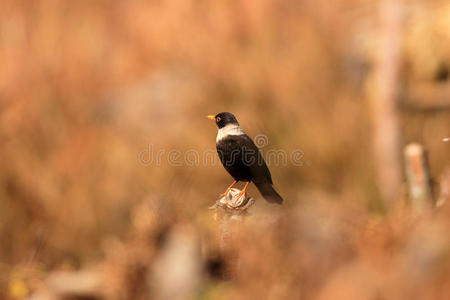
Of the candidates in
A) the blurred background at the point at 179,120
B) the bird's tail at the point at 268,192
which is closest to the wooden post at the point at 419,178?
the blurred background at the point at 179,120

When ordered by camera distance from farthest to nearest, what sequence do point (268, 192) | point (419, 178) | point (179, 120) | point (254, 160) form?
point (179, 120) < point (419, 178) < point (254, 160) < point (268, 192)

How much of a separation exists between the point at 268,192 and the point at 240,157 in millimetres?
258

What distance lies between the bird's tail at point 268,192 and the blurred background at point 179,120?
66cm

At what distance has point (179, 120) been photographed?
263 inches

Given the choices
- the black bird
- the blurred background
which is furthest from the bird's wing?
the blurred background

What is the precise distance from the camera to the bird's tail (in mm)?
1603

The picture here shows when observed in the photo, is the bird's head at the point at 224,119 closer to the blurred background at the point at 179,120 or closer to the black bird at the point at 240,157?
the black bird at the point at 240,157

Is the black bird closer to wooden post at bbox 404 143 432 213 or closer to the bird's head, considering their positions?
the bird's head

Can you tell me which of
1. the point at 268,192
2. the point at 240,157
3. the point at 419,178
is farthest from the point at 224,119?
the point at 419,178

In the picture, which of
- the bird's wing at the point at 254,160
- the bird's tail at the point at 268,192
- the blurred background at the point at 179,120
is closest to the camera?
the bird's tail at the point at 268,192

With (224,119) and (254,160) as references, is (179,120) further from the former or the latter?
(254,160)

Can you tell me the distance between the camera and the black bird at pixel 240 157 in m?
1.74

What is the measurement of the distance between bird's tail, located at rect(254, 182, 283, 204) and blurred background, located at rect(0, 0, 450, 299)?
2.16 ft

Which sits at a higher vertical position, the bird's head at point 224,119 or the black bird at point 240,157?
the bird's head at point 224,119
